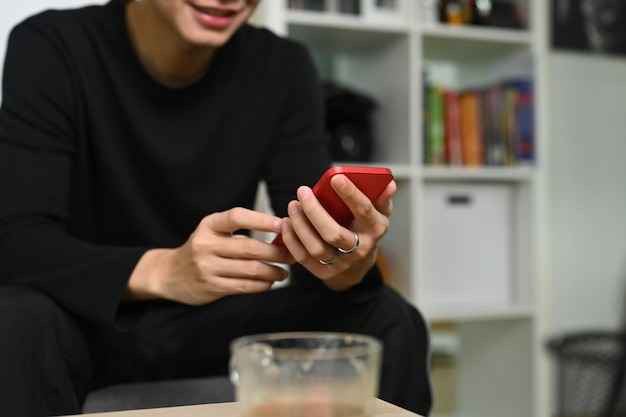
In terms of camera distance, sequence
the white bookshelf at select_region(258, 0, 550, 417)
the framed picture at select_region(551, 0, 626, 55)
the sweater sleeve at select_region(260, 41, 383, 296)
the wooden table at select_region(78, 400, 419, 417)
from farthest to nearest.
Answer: the framed picture at select_region(551, 0, 626, 55), the white bookshelf at select_region(258, 0, 550, 417), the sweater sleeve at select_region(260, 41, 383, 296), the wooden table at select_region(78, 400, 419, 417)

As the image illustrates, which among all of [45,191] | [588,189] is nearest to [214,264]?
[45,191]

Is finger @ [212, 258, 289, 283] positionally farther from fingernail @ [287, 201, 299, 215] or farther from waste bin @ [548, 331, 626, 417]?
waste bin @ [548, 331, 626, 417]

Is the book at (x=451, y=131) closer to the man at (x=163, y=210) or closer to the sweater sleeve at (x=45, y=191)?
the man at (x=163, y=210)

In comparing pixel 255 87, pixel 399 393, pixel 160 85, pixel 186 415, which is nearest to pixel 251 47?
pixel 255 87

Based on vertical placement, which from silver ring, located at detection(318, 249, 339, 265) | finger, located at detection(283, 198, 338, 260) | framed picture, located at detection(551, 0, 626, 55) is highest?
framed picture, located at detection(551, 0, 626, 55)

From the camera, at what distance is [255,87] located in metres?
1.38

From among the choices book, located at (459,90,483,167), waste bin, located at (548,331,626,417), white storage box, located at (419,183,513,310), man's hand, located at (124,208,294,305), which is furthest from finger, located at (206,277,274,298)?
waste bin, located at (548,331,626,417)

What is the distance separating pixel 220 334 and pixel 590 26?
2.05 m

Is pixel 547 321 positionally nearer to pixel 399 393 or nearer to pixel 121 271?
pixel 399 393

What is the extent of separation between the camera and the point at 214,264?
96cm

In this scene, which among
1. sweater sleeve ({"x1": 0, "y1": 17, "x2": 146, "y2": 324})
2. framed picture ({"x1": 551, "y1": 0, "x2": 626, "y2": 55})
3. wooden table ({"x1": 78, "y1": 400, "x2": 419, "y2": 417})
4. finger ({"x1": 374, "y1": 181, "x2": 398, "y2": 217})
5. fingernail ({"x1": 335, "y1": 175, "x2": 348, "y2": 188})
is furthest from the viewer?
framed picture ({"x1": 551, "y1": 0, "x2": 626, "y2": 55})

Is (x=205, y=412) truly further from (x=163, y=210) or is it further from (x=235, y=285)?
(x=163, y=210)

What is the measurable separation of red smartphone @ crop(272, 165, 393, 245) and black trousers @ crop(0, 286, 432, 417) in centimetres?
28

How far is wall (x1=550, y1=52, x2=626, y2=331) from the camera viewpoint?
2686 mm
